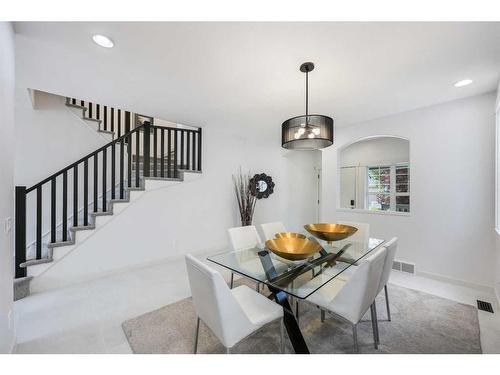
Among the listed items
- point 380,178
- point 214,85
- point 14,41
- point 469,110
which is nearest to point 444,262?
point 469,110

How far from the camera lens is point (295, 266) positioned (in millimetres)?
1845

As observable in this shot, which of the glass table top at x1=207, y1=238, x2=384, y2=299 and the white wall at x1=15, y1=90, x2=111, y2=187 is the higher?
the white wall at x1=15, y1=90, x2=111, y2=187

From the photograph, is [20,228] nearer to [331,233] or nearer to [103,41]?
[103,41]

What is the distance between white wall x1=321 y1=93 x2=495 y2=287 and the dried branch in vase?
2.37 meters

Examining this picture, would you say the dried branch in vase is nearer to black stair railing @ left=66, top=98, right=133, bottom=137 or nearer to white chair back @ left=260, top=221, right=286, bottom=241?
white chair back @ left=260, top=221, right=286, bottom=241

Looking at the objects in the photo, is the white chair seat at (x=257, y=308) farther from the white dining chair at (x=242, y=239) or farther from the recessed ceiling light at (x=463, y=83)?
the recessed ceiling light at (x=463, y=83)

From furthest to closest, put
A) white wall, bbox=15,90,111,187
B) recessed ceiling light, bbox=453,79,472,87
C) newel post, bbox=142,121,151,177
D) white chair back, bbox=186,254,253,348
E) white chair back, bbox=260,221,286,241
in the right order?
newel post, bbox=142,121,151,177 → white wall, bbox=15,90,111,187 → white chair back, bbox=260,221,286,241 → recessed ceiling light, bbox=453,79,472,87 → white chair back, bbox=186,254,253,348

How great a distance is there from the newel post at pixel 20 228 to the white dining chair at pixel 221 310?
2.37m

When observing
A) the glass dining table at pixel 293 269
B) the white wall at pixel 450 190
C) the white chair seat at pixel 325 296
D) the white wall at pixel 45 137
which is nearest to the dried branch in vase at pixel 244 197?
the glass dining table at pixel 293 269

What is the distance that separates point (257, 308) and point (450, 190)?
303 centimetres

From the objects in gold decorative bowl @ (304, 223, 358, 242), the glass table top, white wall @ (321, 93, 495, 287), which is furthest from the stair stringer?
white wall @ (321, 93, 495, 287)

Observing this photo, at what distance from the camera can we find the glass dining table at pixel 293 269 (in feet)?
5.02

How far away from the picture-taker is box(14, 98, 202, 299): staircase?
99.2 inches

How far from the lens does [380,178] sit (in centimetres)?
522
